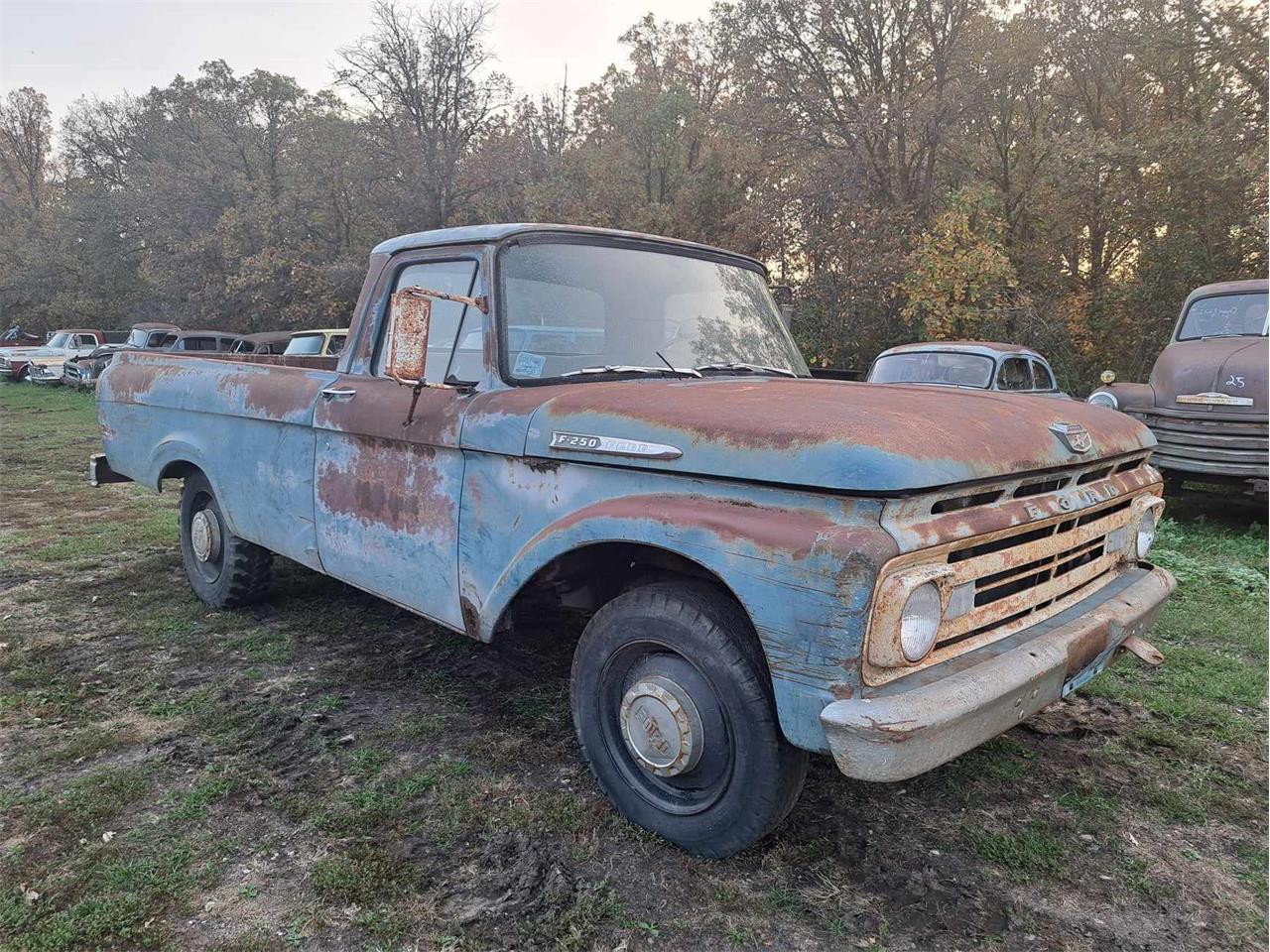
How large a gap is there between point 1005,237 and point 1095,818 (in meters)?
14.8

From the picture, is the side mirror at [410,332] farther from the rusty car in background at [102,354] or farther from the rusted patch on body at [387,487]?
the rusty car in background at [102,354]

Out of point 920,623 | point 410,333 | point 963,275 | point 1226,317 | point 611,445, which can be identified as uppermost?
point 963,275

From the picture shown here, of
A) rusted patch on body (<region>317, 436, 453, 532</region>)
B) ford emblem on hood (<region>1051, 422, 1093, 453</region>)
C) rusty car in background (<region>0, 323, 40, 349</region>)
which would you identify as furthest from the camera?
rusty car in background (<region>0, 323, 40, 349</region>)

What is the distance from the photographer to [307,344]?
13453mm

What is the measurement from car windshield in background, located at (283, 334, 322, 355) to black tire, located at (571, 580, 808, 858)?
11.8m

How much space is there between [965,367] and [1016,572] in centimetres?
684

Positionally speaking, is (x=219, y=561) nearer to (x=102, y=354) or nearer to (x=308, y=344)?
(x=308, y=344)

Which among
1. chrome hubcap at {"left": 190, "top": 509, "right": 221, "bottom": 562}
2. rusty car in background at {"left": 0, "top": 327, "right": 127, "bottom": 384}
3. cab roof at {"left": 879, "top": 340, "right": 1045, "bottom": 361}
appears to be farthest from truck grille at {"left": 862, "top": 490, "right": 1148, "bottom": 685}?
rusty car in background at {"left": 0, "top": 327, "right": 127, "bottom": 384}

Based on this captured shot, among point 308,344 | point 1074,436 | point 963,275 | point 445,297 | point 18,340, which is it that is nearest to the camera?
point 1074,436

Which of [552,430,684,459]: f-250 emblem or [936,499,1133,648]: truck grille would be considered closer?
[936,499,1133,648]: truck grille

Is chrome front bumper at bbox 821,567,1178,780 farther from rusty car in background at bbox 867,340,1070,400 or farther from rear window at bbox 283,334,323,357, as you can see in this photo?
rear window at bbox 283,334,323,357

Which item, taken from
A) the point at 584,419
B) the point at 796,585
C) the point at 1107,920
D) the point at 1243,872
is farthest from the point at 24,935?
the point at 1243,872

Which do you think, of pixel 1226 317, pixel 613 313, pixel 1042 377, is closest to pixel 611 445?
pixel 613 313

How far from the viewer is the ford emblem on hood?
104 inches
